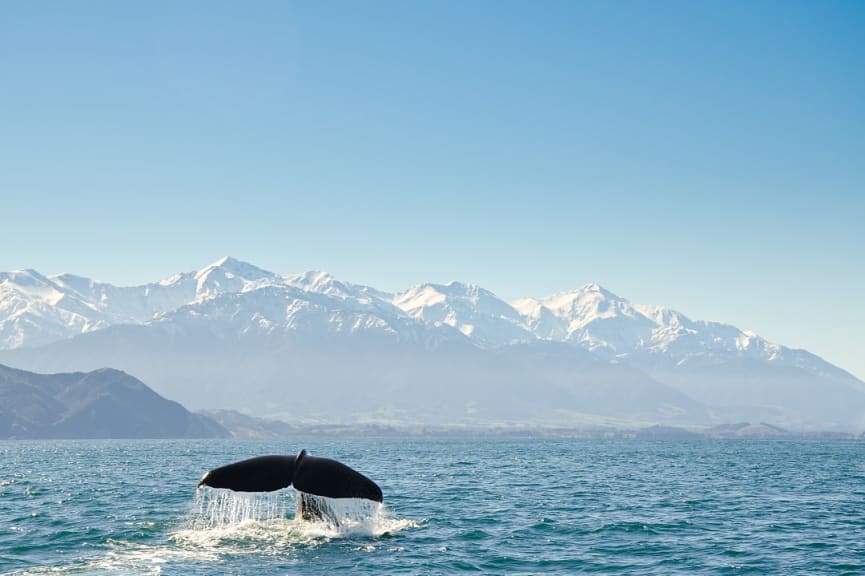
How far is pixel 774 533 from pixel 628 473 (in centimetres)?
5576

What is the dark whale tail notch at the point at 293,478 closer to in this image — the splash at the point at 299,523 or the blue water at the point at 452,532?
the blue water at the point at 452,532

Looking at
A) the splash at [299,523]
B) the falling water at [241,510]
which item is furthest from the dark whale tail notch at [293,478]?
the falling water at [241,510]

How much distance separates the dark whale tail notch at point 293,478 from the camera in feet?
107

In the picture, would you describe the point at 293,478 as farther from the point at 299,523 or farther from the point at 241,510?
the point at 241,510

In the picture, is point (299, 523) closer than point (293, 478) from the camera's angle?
No

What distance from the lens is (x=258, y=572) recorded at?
3359cm

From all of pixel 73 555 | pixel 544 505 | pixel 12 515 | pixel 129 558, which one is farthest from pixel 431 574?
pixel 12 515

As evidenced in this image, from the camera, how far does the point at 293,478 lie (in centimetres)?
3331

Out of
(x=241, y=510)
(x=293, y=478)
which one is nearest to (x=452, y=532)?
(x=241, y=510)

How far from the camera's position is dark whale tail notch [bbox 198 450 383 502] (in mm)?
32719

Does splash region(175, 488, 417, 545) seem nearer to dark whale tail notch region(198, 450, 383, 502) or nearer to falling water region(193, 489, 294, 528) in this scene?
falling water region(193, 489, 294, 528)

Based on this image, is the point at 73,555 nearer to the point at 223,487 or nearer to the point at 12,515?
the point at 223,487

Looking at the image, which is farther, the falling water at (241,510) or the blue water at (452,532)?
the falling water at (241,510)

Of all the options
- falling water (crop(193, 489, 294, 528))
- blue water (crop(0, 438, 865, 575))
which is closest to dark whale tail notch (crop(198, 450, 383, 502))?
blue water (crop(0, 438, 865, 575))
